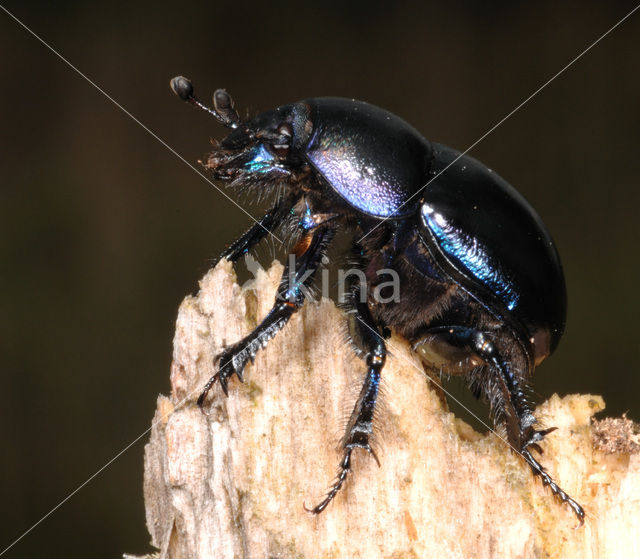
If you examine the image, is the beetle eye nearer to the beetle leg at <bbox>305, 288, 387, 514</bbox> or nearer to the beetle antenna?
the beetle antenna

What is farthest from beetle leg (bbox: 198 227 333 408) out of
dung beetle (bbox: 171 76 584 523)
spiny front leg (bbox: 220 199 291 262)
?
spiny front leg (bbox: 220 199 291 262)

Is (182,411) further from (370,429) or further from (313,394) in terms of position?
(370,429)

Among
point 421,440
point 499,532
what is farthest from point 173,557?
point 499,532

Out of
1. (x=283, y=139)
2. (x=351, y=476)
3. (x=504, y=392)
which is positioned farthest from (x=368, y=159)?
(x=351, y=476)

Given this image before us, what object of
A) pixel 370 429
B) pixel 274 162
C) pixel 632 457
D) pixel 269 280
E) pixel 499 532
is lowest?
pixel 499 532

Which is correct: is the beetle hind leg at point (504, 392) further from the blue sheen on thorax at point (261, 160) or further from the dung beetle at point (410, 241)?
the blue sheen on thorax at point (261, 160)

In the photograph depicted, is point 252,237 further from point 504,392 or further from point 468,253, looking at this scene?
point 504,392
